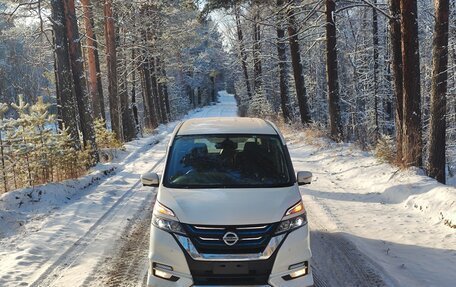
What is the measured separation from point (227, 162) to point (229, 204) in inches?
44.7

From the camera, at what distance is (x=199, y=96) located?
88938 millimetres

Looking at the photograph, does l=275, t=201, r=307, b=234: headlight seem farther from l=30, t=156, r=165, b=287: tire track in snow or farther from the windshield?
l=30, t=156, r=165, b=287: tire track in snow

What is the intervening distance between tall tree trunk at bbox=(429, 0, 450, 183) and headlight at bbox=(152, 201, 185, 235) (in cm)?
847

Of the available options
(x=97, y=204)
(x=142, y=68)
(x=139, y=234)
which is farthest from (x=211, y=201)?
(x=142, y=68)

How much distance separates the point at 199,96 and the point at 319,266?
8393 centimetres

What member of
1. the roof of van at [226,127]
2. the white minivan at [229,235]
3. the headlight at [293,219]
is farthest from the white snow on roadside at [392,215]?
the roof of van at [226,127]

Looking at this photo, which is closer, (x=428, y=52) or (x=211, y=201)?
(x=211, y=201)

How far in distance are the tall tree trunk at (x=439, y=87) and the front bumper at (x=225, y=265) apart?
7.97 meters

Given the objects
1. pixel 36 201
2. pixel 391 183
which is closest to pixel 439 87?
pixel 391 183

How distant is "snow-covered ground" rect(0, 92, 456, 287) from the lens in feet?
18.9

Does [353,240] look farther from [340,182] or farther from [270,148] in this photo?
[340,182]

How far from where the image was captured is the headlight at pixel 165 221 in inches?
179

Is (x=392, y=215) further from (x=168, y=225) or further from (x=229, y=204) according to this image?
(x=168, y=225)

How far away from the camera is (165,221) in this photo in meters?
4.66
